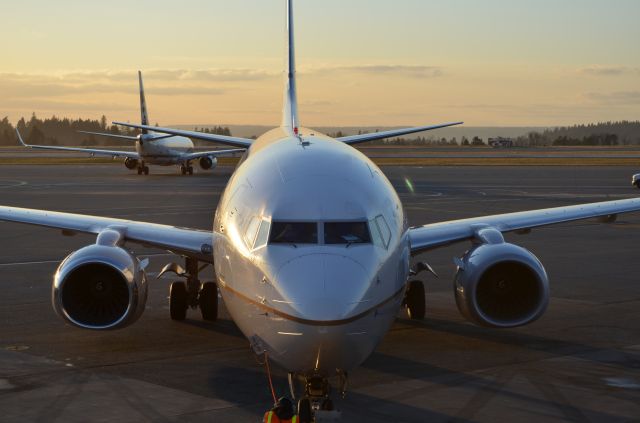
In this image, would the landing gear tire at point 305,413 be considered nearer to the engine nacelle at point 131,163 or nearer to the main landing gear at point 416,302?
the main landing gear at point 416,302

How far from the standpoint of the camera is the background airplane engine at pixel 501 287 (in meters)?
15.0

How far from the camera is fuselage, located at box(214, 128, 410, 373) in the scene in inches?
412

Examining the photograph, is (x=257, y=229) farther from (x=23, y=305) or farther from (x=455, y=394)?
(x=23, y=305)

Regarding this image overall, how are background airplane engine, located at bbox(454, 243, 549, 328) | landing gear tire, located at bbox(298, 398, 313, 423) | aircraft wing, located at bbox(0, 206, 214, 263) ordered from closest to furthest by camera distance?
landing gear tire, located at bbox(298, 398, 313, 423)
background airplane engine, located at bbox(454, 243, 549, 328)
aircraft wing, located at bbox(0, 206, 214, 263)

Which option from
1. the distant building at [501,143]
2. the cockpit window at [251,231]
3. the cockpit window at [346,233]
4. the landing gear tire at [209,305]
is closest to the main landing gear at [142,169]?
the landing gear tire at [209,305]

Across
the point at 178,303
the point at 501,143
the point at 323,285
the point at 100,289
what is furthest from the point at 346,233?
the point at 501,143

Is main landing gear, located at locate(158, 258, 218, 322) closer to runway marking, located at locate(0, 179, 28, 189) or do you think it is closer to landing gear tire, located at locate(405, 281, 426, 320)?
landing gear tire, located at locate(405, 281, 426, 320)

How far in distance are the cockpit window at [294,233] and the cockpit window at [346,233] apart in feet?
0.50

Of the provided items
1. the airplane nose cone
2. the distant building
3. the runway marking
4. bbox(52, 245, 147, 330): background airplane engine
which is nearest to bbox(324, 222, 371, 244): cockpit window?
the airplane nose cone

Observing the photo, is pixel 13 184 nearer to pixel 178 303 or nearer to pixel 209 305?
pixel 178 303

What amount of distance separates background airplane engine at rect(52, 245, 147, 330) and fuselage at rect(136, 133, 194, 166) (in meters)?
60.4

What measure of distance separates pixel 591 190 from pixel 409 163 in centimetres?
4359

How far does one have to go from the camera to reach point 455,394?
13078 millimetres

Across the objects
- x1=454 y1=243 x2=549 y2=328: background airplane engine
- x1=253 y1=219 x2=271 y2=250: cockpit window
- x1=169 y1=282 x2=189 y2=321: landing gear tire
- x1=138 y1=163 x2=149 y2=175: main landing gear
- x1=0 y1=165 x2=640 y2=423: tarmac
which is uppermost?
x1=253 y1=219 x2=271 y2=250: cockpit window
